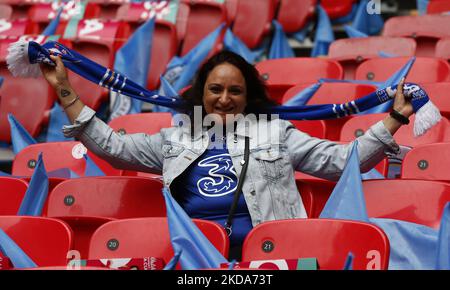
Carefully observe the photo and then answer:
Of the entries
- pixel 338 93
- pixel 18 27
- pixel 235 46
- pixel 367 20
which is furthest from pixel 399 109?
pixel 18 27

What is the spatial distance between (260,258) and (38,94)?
2499mm

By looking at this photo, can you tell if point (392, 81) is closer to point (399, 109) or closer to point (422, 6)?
point (399, 109)

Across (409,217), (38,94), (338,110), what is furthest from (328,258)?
(38,94)

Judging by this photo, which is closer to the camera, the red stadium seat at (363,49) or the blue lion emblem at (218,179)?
the blue lion emblem at (218,179)

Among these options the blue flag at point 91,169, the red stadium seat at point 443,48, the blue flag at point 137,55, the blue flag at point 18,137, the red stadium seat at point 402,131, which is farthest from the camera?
the blue flag at point 137,55

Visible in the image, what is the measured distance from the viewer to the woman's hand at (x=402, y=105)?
2.69m

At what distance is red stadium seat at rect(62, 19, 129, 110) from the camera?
14.8 ft

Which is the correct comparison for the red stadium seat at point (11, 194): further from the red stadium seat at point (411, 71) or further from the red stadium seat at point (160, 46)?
the red stadium seat at point (160, 46)

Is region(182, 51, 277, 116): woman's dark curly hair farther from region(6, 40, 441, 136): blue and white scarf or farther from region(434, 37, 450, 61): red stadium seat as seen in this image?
region(434, 37, 450, 61): red stadium seat

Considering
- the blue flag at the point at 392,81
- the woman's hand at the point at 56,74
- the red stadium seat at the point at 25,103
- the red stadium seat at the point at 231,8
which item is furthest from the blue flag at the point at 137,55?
the woman's hand at the point at 56,74

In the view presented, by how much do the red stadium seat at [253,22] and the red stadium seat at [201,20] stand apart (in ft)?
0.41

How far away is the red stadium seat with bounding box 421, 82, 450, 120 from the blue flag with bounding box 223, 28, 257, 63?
5.12 feet

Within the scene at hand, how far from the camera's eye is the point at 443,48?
432cm

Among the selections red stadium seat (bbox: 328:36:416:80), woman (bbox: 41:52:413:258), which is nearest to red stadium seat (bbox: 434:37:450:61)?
red stadium seat (bbox: 328:36:416:80)
